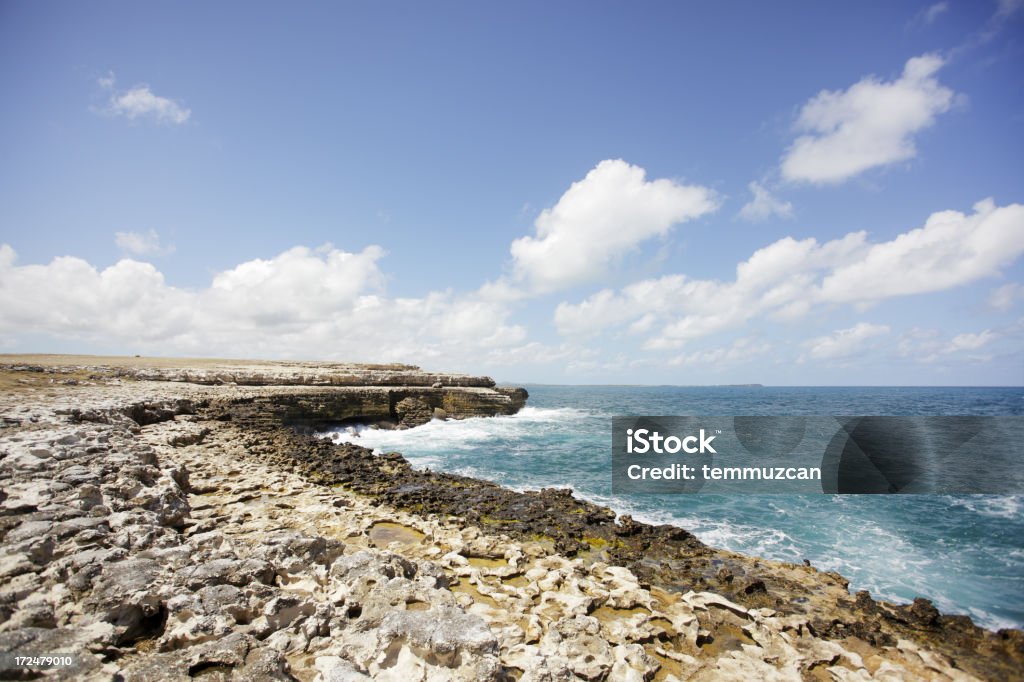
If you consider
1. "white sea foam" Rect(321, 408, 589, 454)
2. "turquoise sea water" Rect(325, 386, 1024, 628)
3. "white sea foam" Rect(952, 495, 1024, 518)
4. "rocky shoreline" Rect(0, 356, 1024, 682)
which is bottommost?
"white sea foam" Rect(321, 408, 589, 454)

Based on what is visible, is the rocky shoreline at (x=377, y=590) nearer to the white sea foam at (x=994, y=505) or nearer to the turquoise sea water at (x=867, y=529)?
the turquoise sea water at (x=867, y=529)

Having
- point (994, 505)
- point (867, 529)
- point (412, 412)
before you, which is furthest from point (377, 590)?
point (412, 412)

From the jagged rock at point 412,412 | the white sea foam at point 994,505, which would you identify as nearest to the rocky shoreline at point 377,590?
the white sea foam at point 994,505

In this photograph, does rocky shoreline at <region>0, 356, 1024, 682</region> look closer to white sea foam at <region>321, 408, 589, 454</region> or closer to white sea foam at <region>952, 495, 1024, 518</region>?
white sea foam at <region>952, 495, 1024, 518</region>

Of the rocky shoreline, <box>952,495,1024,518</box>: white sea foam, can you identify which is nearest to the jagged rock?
the rocky shoreline

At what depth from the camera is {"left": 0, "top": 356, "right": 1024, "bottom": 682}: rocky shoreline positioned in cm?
526

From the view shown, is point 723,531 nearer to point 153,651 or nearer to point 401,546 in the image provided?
point 401,546

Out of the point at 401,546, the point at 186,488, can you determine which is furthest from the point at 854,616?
the point at 186,488

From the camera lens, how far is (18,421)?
541 inches

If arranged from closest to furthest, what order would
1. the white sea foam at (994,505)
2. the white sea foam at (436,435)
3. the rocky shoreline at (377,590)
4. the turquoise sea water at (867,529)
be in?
the rocky shoreline at (377,590) → the turquoise sea water at (867,529) → the white sea foam at (994,505) → the white sea foam at (436,435)

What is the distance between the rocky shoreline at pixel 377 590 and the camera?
207 inches

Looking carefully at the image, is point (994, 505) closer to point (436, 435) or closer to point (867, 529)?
point (867, 529)

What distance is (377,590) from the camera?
22.6ft

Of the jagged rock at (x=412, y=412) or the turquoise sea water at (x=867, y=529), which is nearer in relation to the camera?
the turquoise sea water at (x=867, y=529)
